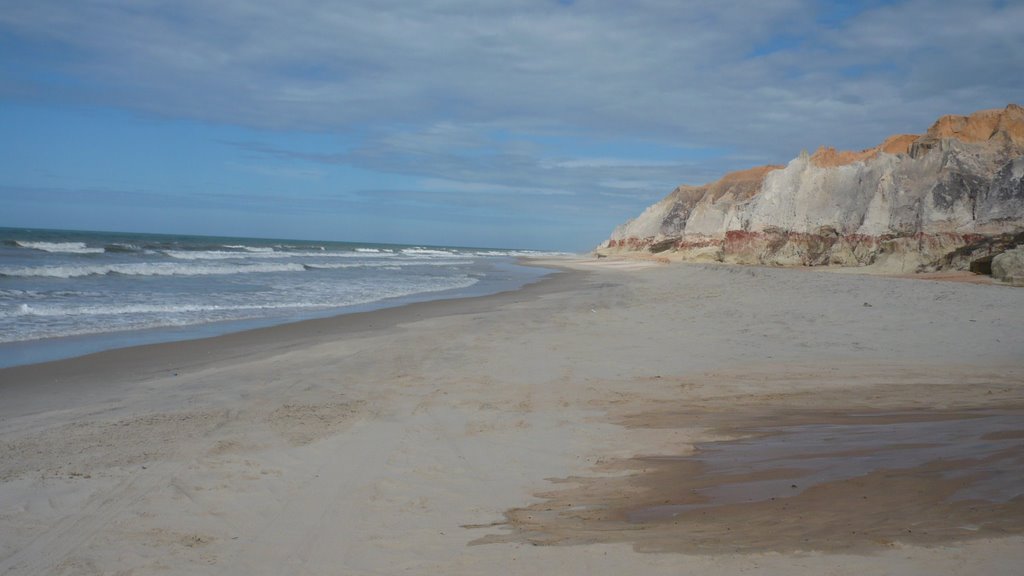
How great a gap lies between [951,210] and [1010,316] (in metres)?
17.4

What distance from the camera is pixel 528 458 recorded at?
5.42m

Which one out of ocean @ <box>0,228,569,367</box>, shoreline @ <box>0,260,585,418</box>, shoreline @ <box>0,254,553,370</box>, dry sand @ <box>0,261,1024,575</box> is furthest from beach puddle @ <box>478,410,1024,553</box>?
ocean @ <box>0,228,569,367</box>

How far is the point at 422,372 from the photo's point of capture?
8984 mm

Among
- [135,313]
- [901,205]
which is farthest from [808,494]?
[901,205]

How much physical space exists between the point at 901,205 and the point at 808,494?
30.4 metres

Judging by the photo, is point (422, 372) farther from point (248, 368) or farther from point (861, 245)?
point (861, 245)

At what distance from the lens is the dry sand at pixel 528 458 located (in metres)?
3.55

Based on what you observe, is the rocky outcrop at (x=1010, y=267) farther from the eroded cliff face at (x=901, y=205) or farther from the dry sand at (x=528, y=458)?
the dry sand at (x=528, y=458)

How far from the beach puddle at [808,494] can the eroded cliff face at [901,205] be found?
22.3 metres

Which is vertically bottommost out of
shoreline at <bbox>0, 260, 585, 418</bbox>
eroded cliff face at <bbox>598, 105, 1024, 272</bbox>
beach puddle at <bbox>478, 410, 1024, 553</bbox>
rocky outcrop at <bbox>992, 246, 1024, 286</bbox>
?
shoreline at <bbox>0, 260, 585, 418</bbox>

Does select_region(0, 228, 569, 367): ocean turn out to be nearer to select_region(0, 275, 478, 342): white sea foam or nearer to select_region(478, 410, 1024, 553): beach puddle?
select_region(0, 275, 478, 342): white sea foam

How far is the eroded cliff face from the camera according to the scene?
2544 cm

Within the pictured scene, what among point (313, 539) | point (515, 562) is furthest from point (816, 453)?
point (313, 539)

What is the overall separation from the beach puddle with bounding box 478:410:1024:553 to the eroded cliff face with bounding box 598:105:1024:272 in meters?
22.3
